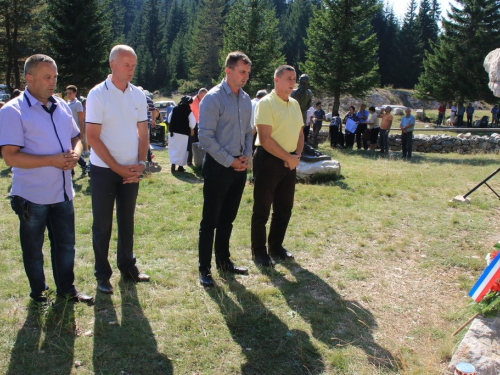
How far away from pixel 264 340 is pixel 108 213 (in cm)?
171

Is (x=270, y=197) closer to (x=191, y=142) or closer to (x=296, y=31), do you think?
(x=191, y=142)

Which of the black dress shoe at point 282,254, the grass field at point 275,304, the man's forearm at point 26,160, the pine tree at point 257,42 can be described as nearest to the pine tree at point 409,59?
the pine tree at point 257,42

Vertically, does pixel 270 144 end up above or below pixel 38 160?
above

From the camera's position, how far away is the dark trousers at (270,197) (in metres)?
4.38

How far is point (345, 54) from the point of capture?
2397 cm

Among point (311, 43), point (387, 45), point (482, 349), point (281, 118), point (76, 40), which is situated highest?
point (387, 45)

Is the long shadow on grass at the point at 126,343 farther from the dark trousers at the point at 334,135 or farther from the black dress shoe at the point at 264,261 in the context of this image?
the dark trousers at the point at 334,135

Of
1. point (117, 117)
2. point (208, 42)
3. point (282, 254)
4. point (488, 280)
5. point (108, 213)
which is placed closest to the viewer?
point (488, 280)

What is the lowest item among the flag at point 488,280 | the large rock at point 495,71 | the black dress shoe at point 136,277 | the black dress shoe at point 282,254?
the black dress shoe at point 136,277

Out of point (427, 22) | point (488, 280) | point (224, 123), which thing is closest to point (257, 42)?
point (224, 123)

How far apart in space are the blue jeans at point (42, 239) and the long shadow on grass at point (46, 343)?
19 cm

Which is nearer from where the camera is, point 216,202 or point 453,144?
point 216,202

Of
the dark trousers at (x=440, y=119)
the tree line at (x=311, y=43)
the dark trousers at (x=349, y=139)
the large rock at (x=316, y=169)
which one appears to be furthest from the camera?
the dark trousers at (x=440, y=119)

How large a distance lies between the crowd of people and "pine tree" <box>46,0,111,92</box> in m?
26.0
